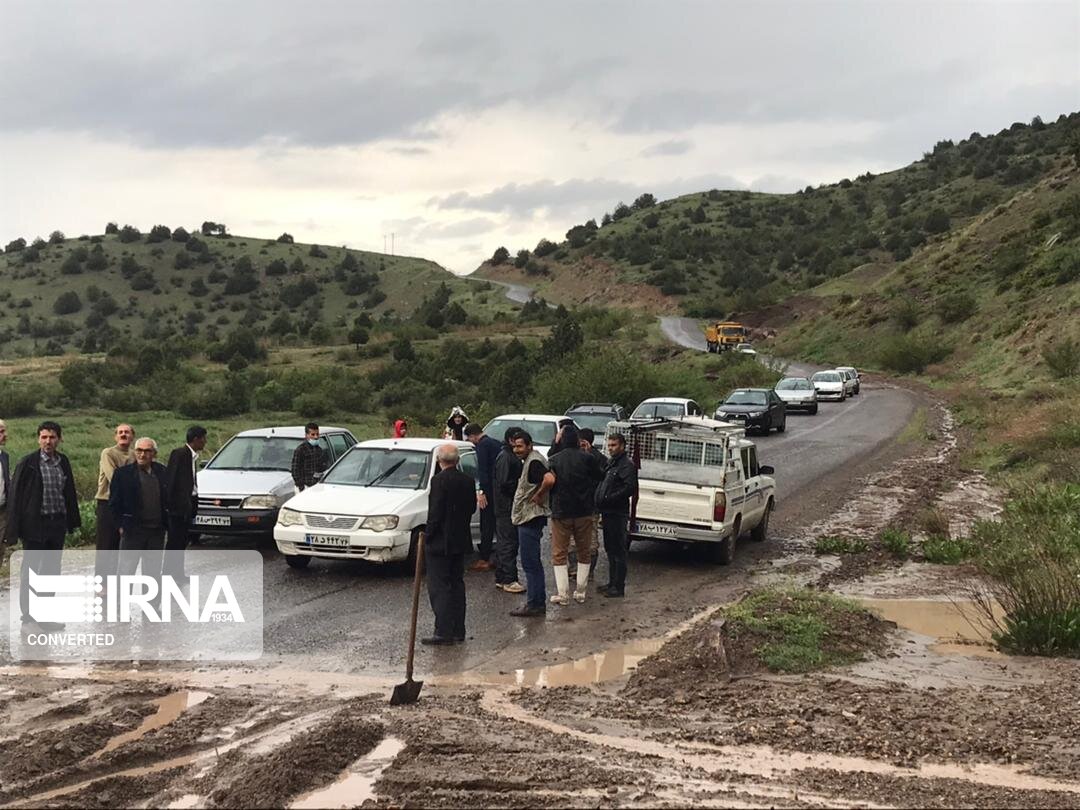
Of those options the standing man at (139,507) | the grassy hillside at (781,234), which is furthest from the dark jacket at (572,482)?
A: the grassy hillside at (781,234)

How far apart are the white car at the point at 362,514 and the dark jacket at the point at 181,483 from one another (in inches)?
53.4

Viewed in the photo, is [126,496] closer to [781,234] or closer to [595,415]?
[595,415]

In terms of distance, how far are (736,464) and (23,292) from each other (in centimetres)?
10072

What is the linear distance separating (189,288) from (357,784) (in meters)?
102

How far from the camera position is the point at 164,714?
7.23 m

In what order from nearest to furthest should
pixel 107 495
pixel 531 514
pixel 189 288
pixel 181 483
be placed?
pixel 107 495, pixel 531 514, pixel 181 483, pixel 189 288

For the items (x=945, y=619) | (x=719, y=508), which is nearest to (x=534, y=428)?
(x=719, y=508)

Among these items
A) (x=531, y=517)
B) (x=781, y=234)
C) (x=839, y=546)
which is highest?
(x=781, y=234)

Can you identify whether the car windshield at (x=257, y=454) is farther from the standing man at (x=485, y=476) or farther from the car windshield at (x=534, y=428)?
the standing man at (x=485, y=476)

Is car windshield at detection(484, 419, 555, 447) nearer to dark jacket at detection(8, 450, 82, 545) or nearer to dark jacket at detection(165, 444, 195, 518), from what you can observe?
dark jacket at detection(165, 444, 195, 518)

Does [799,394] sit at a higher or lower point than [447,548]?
higher

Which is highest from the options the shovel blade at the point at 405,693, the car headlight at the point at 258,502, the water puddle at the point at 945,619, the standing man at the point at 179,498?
the standing man at the point at 179,498

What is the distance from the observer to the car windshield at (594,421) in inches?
842

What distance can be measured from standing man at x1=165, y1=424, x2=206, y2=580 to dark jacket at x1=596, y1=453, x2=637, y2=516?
167 inches
